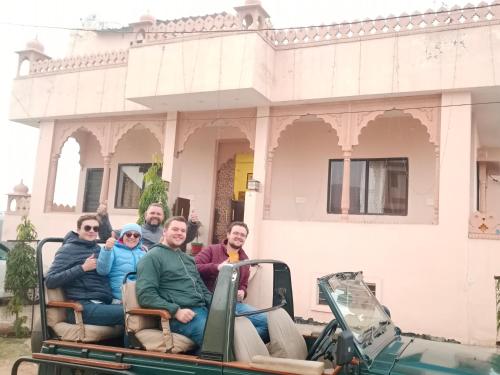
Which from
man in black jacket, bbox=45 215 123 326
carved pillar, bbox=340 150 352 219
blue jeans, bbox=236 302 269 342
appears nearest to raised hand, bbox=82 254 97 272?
man in black jacket, bbox=45 215 123 326

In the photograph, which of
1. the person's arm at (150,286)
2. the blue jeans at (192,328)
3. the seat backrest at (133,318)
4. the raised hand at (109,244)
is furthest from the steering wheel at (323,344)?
the raised hand at (109,244)

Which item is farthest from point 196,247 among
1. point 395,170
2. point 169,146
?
point 395,170

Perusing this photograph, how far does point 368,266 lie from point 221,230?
4.95 metres

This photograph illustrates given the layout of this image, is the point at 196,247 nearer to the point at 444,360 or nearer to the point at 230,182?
the point at 230,182

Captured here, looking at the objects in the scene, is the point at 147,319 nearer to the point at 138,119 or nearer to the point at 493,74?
the point at 493,74

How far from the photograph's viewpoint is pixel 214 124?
1153cm

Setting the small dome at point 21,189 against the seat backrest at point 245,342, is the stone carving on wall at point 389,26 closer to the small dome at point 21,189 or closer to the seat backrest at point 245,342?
the seat backrest at point 245,342

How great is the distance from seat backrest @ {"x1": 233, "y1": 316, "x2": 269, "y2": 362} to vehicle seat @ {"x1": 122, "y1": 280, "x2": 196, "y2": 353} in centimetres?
44

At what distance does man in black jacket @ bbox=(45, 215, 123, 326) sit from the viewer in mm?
3961

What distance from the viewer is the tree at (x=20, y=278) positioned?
756 cm

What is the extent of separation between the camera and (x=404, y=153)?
11336 mm

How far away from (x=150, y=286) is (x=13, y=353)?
434cm

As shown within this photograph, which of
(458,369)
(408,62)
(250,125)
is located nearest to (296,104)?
(250,125)

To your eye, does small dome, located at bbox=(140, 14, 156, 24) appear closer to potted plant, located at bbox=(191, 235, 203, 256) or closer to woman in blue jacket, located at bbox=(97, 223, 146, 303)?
potted plant, located at bbox=(191, 235, 203, 256)
